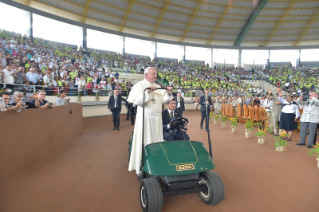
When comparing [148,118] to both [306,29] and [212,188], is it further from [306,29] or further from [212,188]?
[306,29]

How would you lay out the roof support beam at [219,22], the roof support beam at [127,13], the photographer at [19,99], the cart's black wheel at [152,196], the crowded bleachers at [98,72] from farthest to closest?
the roof support beam at [219,22] → the roof support beam at [127,13] → the crowded bleachers at [98,72] → the photographer at [19,99] → the cart's black wheel at [152,196]

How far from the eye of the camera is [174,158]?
2588mm

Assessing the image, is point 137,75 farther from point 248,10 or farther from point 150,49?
point 248,10

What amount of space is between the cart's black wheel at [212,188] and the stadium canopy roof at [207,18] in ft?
80.1

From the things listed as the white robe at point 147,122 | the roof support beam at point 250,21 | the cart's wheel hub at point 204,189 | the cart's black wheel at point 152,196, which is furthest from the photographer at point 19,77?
the roof support beam at point 250,21

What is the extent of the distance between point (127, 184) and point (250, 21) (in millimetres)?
31706

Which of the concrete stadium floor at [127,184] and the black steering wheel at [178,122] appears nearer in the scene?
the concrete stadium floor at [127,184]

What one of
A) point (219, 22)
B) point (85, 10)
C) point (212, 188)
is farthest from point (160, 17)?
point (212, 188)

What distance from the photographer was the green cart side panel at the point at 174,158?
8.13ft

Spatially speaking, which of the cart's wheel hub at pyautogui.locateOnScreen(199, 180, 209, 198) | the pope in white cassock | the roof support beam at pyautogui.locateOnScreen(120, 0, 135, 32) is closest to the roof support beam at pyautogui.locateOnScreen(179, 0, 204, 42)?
the roof support beam at pyautogui.locateOnScreen(120, 0, 135, 32)

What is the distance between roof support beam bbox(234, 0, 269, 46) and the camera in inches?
1004

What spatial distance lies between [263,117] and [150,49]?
2461 centimetres

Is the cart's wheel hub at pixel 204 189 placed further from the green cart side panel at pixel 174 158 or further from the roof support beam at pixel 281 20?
the roof support beam at pixel 281 20

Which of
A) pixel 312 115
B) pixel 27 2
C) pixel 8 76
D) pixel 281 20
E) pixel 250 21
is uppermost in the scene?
pixel 281 20
